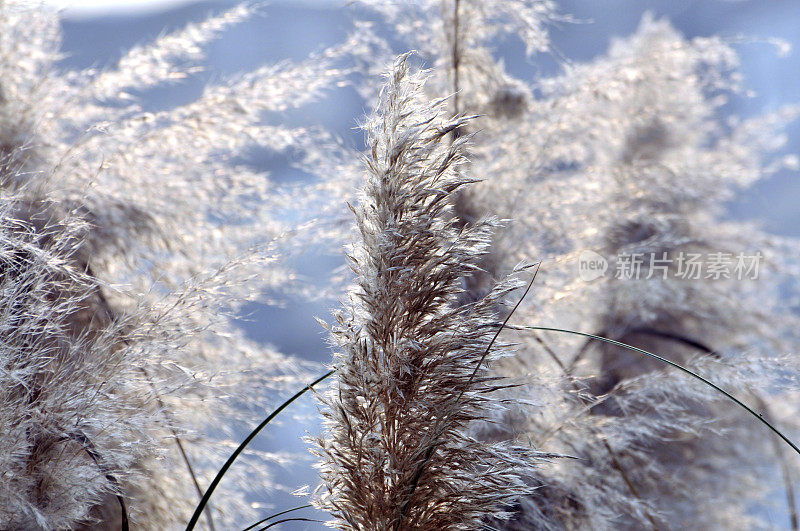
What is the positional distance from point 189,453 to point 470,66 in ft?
2.56

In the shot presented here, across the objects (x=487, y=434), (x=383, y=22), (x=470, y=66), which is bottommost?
(x=487, y=434)

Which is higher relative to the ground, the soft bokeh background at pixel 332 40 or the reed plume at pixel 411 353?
the soft bokeh background at pixel 332 40

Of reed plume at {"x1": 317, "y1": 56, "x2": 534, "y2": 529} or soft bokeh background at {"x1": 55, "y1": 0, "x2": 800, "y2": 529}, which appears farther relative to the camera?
soft bokeh background at {"x1": 55, "y1": 0, "x2": 800, "y2": 529}

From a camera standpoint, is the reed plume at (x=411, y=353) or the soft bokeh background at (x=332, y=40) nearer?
the reed plume at (x=411, y=353)

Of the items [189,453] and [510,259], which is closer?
[189,453]

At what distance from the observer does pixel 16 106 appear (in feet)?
2.58

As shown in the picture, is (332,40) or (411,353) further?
(332,40)

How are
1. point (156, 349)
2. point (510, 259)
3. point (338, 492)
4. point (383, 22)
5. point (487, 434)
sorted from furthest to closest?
point (383, 22) < point (510, 259) < point (487, 434) < point (156, 349) < point (338, 492)

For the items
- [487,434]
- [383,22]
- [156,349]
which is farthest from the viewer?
[383,22]

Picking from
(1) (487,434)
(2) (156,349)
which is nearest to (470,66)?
(1) (487,434)

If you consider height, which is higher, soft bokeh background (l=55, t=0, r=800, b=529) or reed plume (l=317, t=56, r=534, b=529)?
soft bokeh background (l=55, t=0, r=800, b=529)

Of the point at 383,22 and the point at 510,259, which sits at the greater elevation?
the point at 383,22

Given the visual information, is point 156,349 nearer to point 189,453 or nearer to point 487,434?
point 189,453

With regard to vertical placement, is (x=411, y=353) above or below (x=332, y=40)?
below
